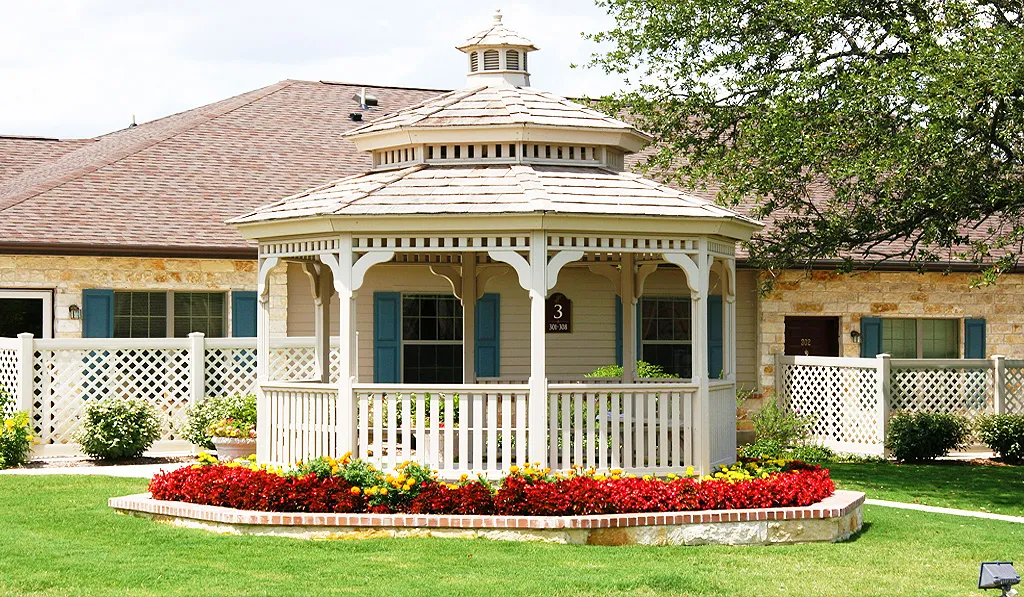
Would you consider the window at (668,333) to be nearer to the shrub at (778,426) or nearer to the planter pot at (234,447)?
the shrub at (778,426)

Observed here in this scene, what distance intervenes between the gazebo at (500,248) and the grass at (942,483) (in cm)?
251

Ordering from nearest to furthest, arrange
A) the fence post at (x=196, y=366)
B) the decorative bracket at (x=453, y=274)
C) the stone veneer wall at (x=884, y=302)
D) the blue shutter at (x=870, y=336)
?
the decorative bracket at (x=453, y=274) < the fence post at (x=196, y=366) < the stone veneer wall at (x=884, y=302) < the blue shutter at (x=870, y=336)

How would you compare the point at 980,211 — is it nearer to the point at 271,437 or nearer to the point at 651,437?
the point at 651,437

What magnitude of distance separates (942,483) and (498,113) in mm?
6798

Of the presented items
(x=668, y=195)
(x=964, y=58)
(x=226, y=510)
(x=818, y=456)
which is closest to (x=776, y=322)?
(x=818, y=456)

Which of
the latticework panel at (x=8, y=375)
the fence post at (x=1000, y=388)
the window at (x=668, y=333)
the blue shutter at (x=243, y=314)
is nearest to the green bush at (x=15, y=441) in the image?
the latticework panel at (x=8, y=375)

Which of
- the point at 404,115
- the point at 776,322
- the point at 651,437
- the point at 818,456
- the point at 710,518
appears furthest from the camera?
the point at 776,322

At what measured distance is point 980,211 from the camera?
15.7 meters

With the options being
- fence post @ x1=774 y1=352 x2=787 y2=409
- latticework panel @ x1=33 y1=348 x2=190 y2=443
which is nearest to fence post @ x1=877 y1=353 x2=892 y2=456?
fence post @ x1=774 y1=352 x2=787 y2=409

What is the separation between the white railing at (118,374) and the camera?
16375 mm

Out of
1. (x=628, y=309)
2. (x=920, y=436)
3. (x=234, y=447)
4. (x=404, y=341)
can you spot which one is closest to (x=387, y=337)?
(x=404, y=341)

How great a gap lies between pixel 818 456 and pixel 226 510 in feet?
30.6

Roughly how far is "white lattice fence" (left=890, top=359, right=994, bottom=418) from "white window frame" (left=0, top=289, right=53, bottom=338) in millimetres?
11043

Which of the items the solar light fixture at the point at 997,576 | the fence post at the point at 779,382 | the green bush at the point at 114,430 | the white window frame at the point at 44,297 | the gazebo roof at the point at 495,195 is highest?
the gazebo roof at the point at 495,195
